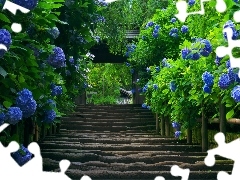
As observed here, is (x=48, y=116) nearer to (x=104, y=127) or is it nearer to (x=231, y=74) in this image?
(x=231, y=74)

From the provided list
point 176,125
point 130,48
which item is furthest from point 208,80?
point 130,48

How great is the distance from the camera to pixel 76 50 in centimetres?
477

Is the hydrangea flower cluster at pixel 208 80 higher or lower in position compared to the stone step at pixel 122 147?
higher

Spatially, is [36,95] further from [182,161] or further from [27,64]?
[182,161]

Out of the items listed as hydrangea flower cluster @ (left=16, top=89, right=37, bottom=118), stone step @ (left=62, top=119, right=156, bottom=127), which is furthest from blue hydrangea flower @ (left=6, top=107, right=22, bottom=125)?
stone step @ (left=62, top=119, right=156, bottom=127)

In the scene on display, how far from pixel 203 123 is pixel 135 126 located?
3.98 meters

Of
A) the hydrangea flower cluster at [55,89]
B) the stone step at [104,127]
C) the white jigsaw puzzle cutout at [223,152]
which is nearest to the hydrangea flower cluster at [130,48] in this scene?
the stone step at [104,127]

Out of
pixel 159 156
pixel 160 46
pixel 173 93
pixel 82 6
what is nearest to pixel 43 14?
pixel 82 6

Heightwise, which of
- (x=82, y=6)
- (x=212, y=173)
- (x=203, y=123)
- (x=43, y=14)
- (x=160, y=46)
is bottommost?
(x=212, y=173)

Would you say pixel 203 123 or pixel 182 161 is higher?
pixel 203 123

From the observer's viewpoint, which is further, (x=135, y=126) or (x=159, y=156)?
(x=135, y=126)

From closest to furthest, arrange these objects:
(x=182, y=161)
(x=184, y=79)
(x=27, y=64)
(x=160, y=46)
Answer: (x=27, y=64) < (x=182, y=161) < (x=184, y=79) < (x=160, y=46)

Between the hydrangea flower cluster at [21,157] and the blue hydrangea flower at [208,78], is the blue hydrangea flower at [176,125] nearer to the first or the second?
the blue hydrangea flower at [208,78]

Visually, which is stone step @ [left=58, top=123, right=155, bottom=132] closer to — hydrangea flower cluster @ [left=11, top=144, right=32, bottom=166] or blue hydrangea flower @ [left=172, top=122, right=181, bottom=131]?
blue hydrangea flower @ [left=172, top=122, right=181, bottom=131]
